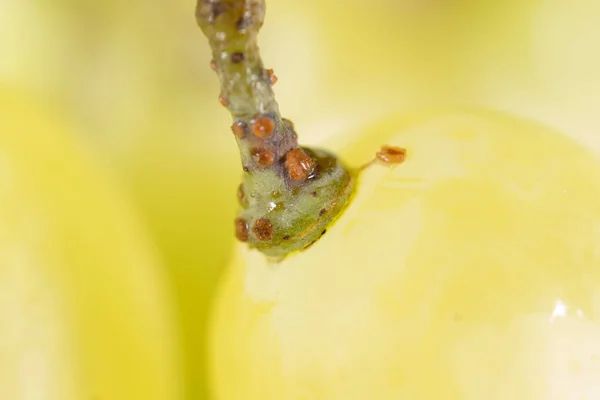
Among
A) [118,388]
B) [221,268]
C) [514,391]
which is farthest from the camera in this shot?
[221,268]

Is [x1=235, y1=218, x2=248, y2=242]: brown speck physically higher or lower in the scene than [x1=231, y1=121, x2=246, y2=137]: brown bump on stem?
lower

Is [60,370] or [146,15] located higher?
[146,15]

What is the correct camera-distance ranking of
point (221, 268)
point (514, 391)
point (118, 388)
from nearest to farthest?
point (514, 391) → point (118, 388) → point (221, 268)

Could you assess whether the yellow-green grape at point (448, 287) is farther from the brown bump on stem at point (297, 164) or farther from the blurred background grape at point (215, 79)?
the blurred background grape at point (215, 79)

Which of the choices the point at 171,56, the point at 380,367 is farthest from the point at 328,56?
the point at 380,367

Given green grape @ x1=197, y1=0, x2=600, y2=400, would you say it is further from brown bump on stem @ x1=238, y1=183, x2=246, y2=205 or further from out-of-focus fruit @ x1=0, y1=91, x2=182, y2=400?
out-of-focus fruit @ x1=0, y1=91, x2=182, y2=400

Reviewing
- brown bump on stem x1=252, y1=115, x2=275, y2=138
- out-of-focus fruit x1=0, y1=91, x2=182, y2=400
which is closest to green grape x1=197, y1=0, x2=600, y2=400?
brown bump on stem x1=252, y1=115, x2=275, y2=138

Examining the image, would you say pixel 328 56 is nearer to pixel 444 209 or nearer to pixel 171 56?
pixel 171 56

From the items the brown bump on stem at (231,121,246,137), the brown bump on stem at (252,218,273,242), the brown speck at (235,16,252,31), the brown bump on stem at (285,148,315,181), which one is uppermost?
the brown speck at (235,16,252,31)
